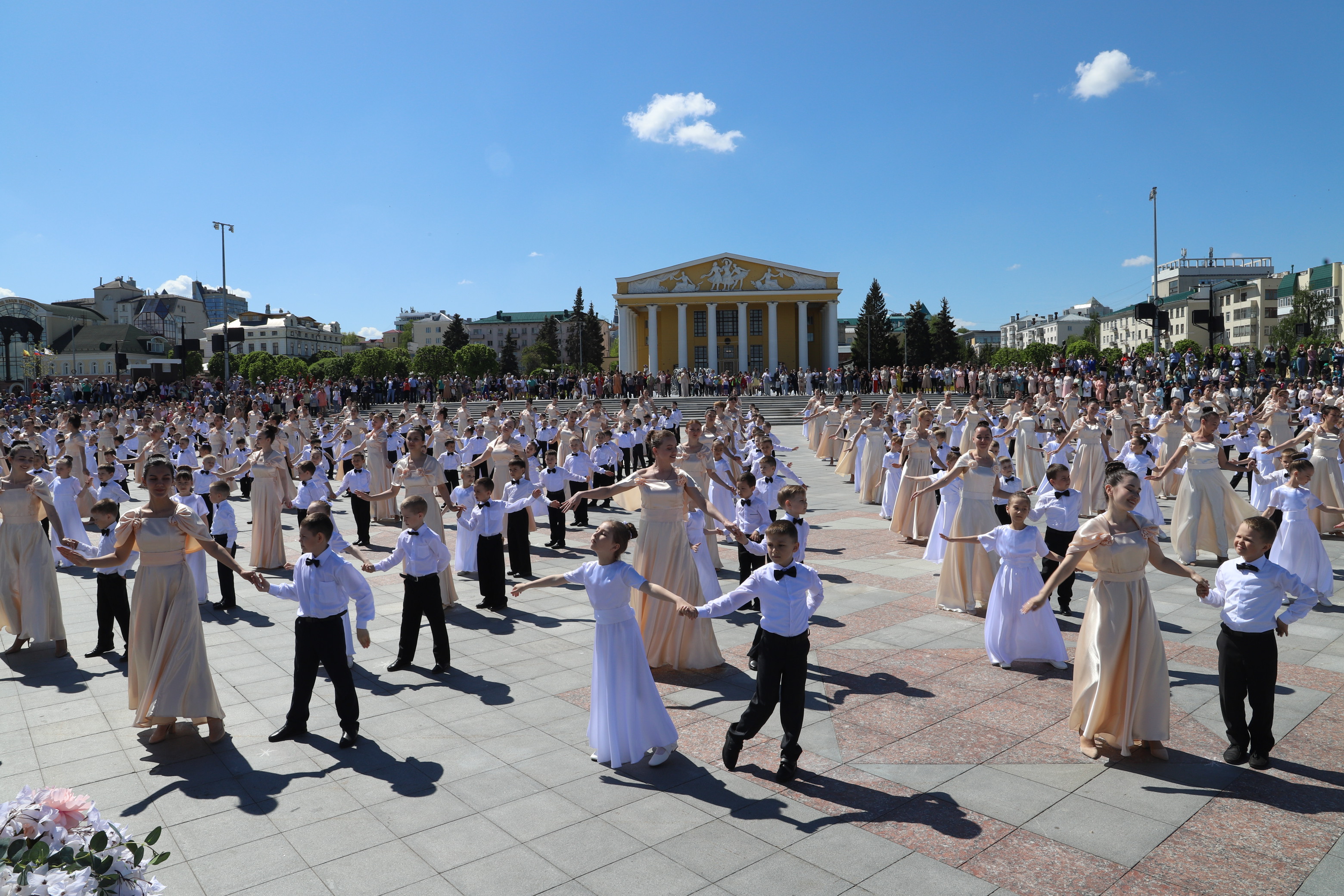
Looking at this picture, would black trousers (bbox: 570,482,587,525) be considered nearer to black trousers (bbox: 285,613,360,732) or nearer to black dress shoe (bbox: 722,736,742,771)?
black trousers (bbox: 285,613,360,732)

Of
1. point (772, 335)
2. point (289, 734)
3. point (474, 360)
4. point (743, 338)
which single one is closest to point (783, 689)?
point (289, 734)

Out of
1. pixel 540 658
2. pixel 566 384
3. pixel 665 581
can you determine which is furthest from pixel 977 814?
pixel 566 384

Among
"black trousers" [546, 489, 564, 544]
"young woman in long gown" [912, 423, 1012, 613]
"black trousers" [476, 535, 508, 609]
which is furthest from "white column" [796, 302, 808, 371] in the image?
"black trousers" [476, 535, 508, 609]

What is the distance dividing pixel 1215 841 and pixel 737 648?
421 cm

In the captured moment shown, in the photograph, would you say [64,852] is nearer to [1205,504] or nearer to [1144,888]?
[1144,888]

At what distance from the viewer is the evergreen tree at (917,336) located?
83.6 meters

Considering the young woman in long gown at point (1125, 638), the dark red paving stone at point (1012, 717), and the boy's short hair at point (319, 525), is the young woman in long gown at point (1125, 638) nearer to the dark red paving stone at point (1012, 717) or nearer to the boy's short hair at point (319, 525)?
the dark red paving stone at point (1012, 717)

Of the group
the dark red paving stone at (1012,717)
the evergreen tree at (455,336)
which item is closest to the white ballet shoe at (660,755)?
the dark red paving stone at (1012,717)

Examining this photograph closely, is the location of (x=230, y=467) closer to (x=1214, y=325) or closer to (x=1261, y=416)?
(x=1261, y=416)

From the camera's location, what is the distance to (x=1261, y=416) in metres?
16.3

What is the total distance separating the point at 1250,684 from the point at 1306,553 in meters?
4.87

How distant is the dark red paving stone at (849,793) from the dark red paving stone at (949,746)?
0.90 ft

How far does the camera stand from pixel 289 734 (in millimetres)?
6129

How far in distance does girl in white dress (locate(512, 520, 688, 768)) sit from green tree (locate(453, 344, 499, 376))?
3920 inches
